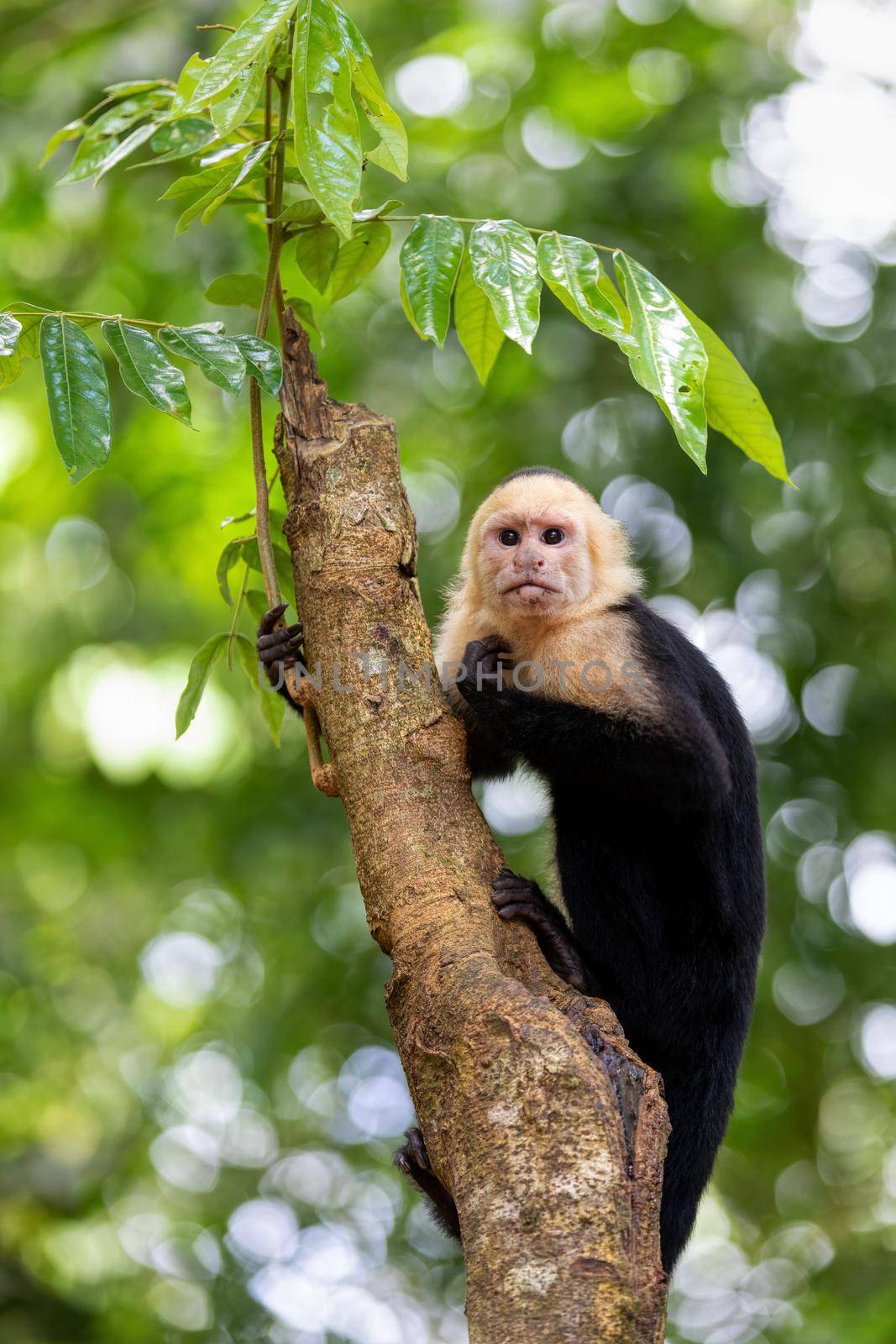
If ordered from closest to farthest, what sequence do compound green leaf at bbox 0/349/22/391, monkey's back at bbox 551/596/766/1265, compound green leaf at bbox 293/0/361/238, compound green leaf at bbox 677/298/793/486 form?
compound green leaf at bbox 293/0/361/238
compound green leaf at bbox 0/349/22/391
compound green leaf at bbox 677/298/793/486
monkey's back at bbox 551/596/766/1265

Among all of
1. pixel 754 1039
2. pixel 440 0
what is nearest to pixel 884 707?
pixel 754 1039

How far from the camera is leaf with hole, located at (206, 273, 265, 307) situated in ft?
10.1

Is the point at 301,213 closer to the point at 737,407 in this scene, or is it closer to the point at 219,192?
the point at 219,192

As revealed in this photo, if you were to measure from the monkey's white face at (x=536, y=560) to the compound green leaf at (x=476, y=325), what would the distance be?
612 mm

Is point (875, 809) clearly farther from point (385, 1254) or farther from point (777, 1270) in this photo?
point (385, 1254)

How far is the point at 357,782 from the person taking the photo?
2396 millimetres

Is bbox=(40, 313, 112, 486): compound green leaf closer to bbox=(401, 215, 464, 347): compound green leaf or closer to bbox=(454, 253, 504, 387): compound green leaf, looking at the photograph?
bbox=(401, 215, 464, 347): compound green leaf

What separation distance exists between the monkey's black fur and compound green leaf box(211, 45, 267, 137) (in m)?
1.39

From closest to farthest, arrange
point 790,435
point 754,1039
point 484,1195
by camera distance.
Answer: point 484,1195 → point 790,435 → point 754,1039

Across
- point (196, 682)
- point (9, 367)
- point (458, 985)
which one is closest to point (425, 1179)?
point (458, 985)

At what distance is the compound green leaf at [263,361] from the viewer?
240 cm

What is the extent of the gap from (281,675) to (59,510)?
4495mm

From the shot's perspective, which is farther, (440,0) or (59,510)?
(59,510)

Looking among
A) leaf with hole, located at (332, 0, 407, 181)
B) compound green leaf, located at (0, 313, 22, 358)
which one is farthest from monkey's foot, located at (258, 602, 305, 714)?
leaf with hole, located at (332, 0, 407, 181)
